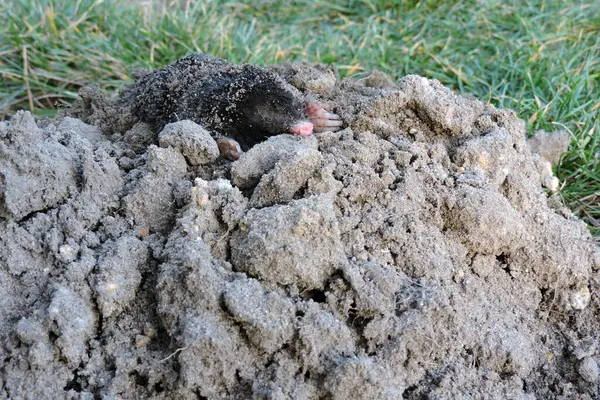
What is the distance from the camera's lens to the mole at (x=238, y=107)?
2566 millimetres

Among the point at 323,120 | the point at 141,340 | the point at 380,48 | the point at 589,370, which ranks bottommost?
the point at 380,48

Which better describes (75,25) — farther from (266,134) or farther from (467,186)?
(467,186)

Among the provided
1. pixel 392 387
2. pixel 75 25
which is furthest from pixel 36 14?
pixel 392 387

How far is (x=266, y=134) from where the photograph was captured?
261cm

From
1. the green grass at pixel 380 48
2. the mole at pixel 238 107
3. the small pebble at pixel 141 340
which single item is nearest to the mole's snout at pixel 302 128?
the mole at pixel 238 107

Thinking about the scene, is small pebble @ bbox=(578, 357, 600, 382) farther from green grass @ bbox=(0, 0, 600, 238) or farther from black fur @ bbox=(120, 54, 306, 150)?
green grass @ bbox=(0, 0, 600, 238)

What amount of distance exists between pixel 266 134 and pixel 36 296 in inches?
41.7

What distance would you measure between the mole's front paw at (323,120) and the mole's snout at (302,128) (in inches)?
2.8

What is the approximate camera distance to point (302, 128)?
2529 mm

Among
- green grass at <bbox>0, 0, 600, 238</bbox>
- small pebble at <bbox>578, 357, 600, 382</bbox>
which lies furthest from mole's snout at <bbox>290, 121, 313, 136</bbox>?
green grass at <bbox>0, 0, 600, 238</bbox>

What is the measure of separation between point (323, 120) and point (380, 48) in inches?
93.2

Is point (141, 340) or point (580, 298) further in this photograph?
point (580, 298)

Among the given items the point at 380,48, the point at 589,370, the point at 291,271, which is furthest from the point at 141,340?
the point at 380,48

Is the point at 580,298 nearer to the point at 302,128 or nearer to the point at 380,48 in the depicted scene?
the point at 302,128
